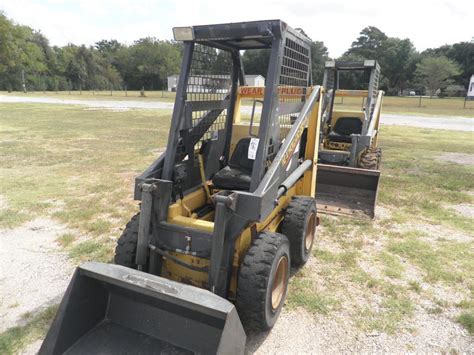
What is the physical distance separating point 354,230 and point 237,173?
2.25 meters

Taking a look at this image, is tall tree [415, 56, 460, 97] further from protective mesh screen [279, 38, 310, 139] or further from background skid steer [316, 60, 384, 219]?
protective mesh screen [279, 38, 310, 139]

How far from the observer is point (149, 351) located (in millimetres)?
2406

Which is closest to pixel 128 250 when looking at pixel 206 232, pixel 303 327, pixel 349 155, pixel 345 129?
pixel 206 232

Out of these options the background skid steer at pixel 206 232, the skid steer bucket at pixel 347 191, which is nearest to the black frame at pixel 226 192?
the background skid steer at pixel 206 232

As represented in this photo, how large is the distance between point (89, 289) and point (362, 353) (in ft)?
6.69

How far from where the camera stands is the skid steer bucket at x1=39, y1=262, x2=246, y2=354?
7.28 ft

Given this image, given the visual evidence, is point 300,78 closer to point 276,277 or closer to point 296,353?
point 276,277

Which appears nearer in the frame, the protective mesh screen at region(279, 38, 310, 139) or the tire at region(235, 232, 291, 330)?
the tire at region(235, 232, 291, 330)

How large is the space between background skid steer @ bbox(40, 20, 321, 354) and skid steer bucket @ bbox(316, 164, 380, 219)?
1823 millimetres

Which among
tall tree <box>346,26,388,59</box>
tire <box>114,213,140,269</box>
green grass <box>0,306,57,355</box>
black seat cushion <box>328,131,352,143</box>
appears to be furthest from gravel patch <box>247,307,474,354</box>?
tall tree <box>346,26,388,59</box>

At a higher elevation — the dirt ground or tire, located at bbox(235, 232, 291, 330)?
tire, located at bbox(235, 232, 291, 330)

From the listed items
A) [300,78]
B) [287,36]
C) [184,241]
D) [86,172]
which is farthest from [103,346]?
[86,172]

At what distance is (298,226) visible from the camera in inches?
142

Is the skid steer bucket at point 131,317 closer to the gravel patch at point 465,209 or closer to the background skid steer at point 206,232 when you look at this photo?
the background skid steer at point 206,232
